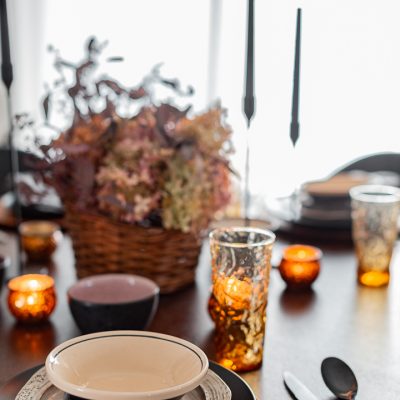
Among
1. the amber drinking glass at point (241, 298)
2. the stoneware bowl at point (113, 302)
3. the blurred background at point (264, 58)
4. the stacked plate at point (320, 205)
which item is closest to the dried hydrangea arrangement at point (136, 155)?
the stoneware bowl at point (113, 302)

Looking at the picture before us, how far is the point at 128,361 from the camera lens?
870mm

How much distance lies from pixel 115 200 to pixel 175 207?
11 cm

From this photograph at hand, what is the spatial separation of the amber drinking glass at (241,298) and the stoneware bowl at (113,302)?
0.13 meters

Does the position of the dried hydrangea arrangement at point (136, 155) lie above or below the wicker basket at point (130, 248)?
above

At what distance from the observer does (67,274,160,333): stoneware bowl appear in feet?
3.45

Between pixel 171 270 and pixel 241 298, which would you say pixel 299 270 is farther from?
pixel 241 298

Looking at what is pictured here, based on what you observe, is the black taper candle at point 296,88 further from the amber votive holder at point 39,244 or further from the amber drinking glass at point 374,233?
the amber votive holder at point 39,244

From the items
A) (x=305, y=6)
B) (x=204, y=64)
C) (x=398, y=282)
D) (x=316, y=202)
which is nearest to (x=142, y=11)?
(x=204, y=64)

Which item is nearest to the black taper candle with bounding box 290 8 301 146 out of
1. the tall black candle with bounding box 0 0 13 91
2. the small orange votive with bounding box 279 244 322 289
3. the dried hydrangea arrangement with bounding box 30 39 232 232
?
the dried hydrangea arrangement with bounding box 30 39 232 232

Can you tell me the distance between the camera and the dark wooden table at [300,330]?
976 millimetres

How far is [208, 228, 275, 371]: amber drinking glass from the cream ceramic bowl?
6.2 inches

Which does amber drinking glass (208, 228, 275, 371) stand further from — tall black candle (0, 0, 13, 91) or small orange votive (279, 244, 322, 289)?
tall black candle (0, 0, 13, 91)

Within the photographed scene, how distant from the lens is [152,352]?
0.87 meters

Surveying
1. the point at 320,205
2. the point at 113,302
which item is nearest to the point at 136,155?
the point at 113,302
